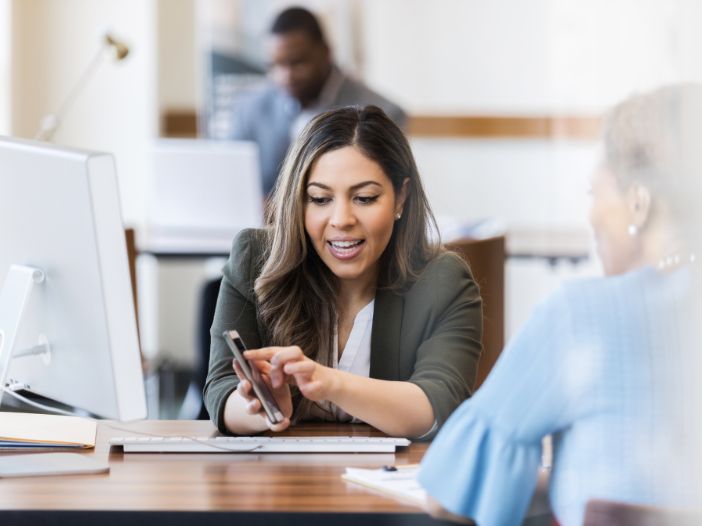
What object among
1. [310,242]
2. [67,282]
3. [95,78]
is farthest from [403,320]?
[95,78]

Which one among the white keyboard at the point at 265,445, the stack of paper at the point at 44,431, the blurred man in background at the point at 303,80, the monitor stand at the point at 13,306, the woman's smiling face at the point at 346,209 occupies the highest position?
the blurred man in background at the point at 303,80

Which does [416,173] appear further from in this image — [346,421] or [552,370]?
[552,370]

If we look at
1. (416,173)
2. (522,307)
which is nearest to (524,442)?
(416,173)

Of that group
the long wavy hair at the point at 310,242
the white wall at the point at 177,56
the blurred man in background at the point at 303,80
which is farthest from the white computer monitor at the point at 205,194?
the long wavy hair at the point at 310,242

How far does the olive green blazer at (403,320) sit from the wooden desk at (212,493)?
0.75 ft

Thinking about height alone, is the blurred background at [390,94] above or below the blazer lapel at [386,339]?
above

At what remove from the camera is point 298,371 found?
56.4 inches

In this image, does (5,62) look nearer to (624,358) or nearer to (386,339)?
(386,339)

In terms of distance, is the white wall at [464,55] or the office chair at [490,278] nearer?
the office chair at [490,278]

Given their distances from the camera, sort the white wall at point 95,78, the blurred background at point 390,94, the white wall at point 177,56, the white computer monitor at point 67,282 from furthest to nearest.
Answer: the white wall at point 177,56, the blurred background at point 390,94, the white wall at point 95,78, the white computer monitor at point 67,282

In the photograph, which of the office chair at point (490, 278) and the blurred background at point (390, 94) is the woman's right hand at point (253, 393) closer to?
the office chair at point (490, 278)

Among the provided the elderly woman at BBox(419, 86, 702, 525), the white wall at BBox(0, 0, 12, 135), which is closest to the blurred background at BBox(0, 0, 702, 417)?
the white wall at BBox(0, 0, 12, 135)

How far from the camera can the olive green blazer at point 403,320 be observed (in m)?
1.72

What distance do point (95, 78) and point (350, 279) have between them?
3.46 m
